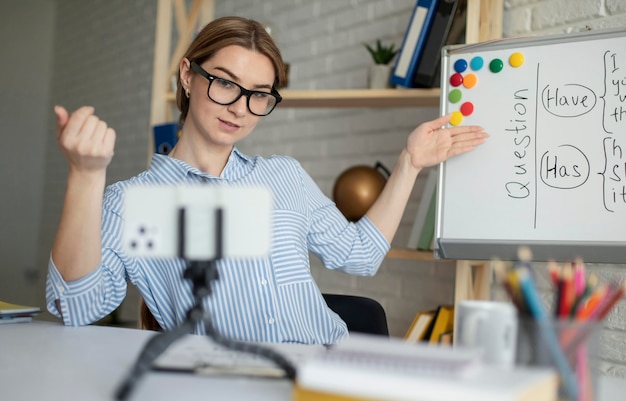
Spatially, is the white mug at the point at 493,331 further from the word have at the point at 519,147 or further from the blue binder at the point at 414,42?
the blue binder at the point at 414,42

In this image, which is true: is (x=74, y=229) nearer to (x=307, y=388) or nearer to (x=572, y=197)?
(x=307, y=388)

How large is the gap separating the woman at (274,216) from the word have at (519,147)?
3.3 inches

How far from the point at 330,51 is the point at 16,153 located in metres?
3.22

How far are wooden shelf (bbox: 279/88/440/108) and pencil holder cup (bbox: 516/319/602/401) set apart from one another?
4.66 ft

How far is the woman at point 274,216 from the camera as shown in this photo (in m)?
1.45

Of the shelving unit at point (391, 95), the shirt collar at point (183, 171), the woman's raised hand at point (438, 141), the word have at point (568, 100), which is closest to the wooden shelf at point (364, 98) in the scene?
the shelving unit at point (391, 95)

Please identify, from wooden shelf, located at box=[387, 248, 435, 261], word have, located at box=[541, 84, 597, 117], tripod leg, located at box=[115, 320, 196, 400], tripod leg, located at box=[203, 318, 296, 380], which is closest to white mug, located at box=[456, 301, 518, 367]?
tripod leg, located at box=[203, 318, 296, 380]

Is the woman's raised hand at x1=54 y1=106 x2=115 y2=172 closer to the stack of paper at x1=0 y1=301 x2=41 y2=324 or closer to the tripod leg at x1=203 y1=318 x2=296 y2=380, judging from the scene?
the tripod leg at x1=203 y1=318 x2=296 y2=380

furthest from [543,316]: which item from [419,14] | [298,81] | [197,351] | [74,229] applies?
[298,81]

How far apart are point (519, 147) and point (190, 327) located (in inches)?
42.9

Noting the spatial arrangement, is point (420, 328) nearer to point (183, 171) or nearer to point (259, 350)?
point (183, 171)

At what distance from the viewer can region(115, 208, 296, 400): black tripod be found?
819 millimetres

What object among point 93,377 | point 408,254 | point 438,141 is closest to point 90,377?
point 93,377

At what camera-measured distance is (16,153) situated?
16.9 feet
